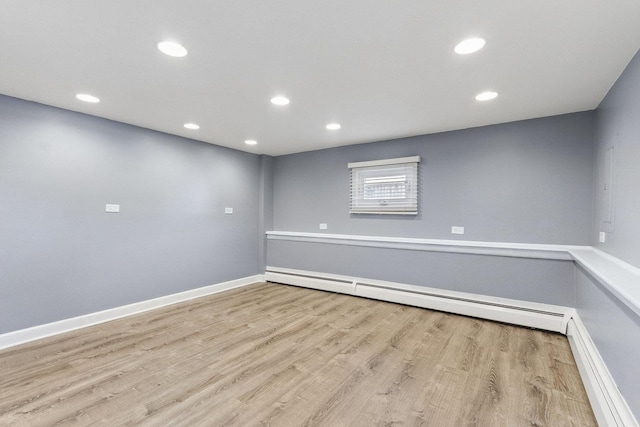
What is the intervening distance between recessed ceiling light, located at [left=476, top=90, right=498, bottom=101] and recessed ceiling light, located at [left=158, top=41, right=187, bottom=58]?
2.55 metres

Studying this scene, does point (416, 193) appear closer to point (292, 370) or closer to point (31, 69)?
point (292, 370)

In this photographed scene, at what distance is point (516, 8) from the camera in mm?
1588

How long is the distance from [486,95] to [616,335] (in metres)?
2.12

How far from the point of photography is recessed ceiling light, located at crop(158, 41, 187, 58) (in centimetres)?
195

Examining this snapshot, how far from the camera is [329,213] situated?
5.13 meters

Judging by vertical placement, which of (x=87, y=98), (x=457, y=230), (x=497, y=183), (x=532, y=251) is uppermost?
(x=87, y=98)

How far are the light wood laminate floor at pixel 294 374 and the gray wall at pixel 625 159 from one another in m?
1.09

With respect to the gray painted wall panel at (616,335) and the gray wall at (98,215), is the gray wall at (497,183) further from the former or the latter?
the gray wall at (98,215)

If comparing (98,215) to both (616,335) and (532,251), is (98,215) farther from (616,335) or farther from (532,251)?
(532,251)

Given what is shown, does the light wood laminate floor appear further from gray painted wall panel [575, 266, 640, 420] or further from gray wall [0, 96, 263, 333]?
gray wall [0, 96, 263, 333]

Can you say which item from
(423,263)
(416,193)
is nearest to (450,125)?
(416,193)

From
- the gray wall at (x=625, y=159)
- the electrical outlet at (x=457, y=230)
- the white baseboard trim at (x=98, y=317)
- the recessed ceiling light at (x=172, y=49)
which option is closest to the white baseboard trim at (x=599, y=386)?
the gray wall at (x=625, y=159)

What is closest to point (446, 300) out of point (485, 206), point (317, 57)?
point (485, 206)

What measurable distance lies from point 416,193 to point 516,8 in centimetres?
281
